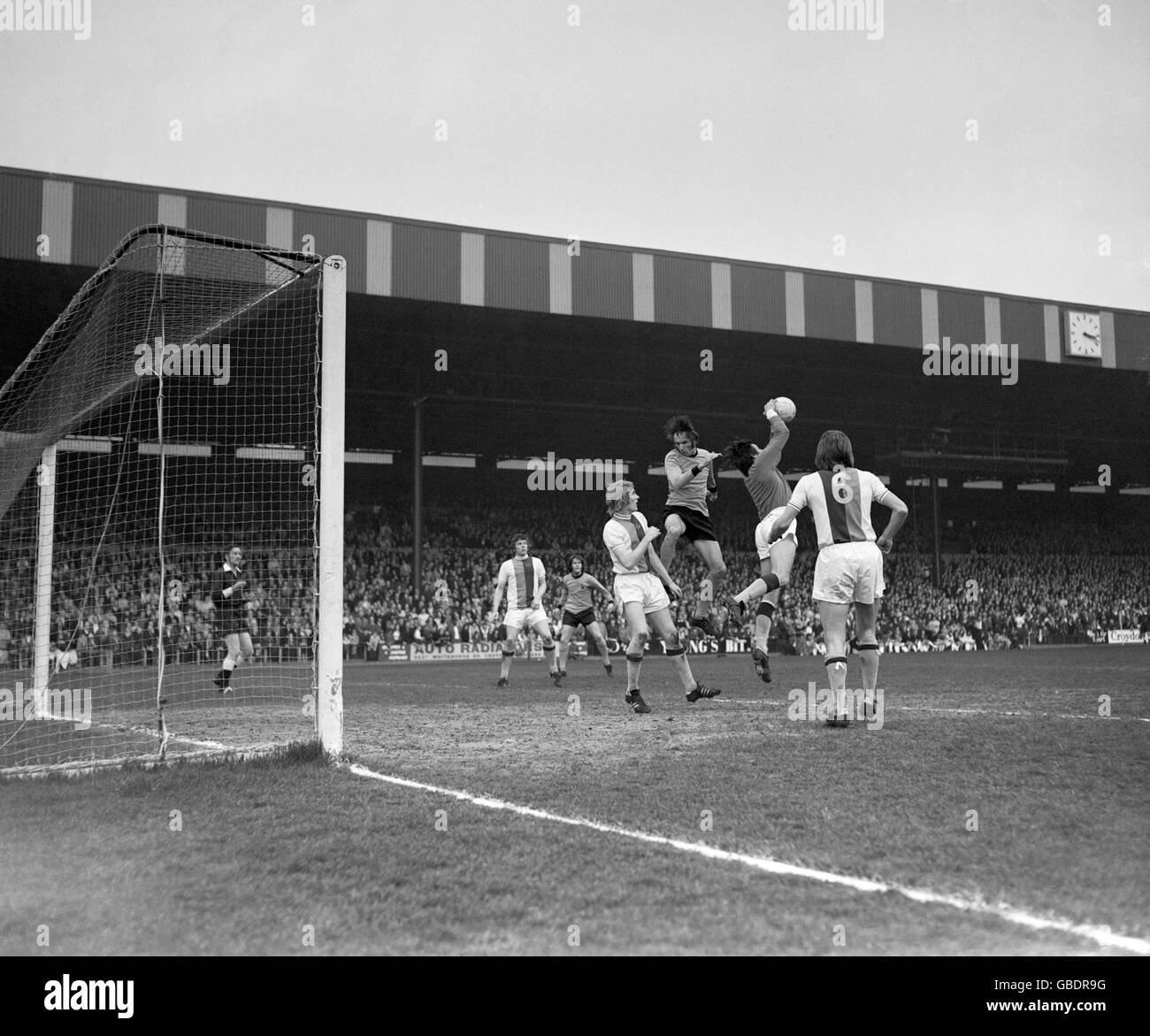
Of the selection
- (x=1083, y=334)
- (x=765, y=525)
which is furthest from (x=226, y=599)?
(x=1083, y=334)

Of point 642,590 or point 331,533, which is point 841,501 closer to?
point 642,590

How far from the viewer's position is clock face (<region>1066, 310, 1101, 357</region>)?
31.3 m

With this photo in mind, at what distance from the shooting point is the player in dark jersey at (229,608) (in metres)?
14.0

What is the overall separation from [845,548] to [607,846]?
4.45 meters

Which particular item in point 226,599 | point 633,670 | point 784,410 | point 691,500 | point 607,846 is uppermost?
point 784,410

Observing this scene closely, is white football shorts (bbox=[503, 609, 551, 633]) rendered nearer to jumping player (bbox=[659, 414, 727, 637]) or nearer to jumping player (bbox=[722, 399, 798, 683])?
jumping player (bbox=[722, 399, 798, 683])

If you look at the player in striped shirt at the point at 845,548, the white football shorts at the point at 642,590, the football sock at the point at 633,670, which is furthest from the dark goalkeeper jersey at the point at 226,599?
the player in striped shirt at the point at 845,548

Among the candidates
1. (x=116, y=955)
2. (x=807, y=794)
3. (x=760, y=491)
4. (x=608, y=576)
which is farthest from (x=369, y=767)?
(x=608, y=576)

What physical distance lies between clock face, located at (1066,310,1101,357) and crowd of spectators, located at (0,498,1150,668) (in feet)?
34.3

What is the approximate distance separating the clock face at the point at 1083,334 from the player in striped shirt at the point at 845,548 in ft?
87.6

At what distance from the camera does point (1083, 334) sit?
31.5 meters

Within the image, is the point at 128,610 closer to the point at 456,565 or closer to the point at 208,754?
the point at 456,565

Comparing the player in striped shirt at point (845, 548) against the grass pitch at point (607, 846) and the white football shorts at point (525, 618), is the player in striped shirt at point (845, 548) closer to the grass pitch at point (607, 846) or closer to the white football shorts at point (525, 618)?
the grass pitch at point (607, 846)

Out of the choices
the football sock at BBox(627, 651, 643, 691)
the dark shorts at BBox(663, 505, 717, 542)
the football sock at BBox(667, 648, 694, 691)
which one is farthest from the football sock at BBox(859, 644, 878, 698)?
the dark shorts at BBox(663, 505, 717, 542)
